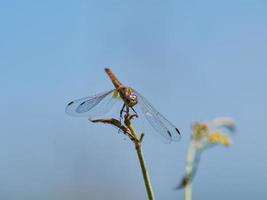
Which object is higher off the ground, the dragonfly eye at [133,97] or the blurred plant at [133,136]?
the dragonfly eye at [133,97]

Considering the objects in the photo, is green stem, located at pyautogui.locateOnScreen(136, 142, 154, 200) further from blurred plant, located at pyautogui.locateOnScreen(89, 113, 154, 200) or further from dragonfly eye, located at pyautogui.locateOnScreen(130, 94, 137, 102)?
dragonfly eye, located at pyautogui.locateOnScreen(130, 94, 137, 102)

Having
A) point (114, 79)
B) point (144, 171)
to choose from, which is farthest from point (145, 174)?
point (114, 79)

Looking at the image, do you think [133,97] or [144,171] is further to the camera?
[133,97]

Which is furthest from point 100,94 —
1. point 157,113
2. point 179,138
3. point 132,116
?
point 132,116

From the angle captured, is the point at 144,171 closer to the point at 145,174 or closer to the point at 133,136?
the point at 145,174

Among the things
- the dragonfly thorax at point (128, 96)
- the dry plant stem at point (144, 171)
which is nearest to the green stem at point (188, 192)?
the dry plant stem at point (144, 171)

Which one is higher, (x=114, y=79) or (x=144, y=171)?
(x=114, y=79)

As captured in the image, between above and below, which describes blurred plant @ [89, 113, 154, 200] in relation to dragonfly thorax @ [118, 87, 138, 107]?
below

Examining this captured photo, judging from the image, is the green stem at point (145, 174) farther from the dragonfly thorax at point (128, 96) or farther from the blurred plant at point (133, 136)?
the dragonfly thorax at point (128, 96)

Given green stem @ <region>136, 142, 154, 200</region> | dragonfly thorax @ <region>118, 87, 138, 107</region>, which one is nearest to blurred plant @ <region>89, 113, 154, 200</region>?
green stem @ <region>136, 142, 154, 200</region>
